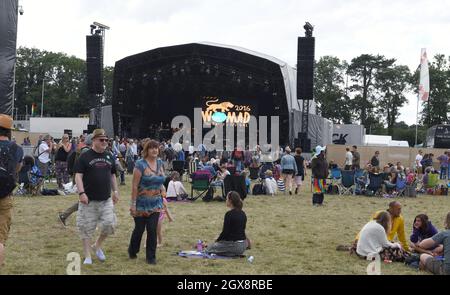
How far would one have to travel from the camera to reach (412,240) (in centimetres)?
755

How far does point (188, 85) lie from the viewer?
30906mm

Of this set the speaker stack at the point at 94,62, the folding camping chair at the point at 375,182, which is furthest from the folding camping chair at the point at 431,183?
the speaker stack at the point at 94,62

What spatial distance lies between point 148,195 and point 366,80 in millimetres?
62968

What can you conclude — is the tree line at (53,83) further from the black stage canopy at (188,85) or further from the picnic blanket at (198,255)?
the picnic blanket at (198,255)

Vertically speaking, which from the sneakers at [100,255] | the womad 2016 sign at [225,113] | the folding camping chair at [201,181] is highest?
the womad 2016 sign at [225,113]

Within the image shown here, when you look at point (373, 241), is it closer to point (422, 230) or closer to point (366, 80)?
point (422, 230)

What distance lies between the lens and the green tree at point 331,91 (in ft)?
218

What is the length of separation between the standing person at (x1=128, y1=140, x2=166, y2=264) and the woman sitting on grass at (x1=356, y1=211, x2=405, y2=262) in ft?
8.35

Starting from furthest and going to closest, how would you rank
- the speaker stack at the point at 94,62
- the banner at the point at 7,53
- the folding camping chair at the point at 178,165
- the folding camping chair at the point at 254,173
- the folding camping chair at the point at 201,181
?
the speaker stack at the point at 94,62 → the folding camping chair at the point at 254,173 → the folding camping chair at the point at 178,165 → the banner at the point at 7,53 → the folding camping chair at the point at 201,181

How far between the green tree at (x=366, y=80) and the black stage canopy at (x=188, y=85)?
3724 cm

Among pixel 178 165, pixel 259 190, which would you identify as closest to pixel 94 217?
pixel 259 190

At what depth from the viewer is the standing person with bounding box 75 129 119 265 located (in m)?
6.10

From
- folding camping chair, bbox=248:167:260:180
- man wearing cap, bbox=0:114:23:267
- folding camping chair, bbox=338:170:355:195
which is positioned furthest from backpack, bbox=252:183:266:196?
man wearing cap, bbox=0:114:23:267
